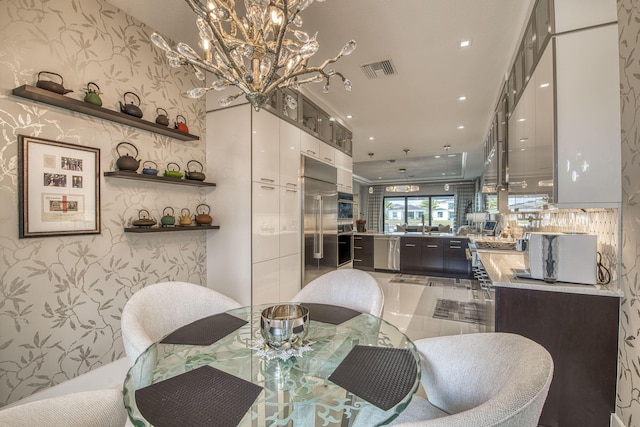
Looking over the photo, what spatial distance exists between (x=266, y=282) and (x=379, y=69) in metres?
2.57

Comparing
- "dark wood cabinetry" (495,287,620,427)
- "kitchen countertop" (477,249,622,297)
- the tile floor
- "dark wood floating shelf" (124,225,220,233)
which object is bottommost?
the tile floor

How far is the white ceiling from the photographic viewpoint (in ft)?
7.44

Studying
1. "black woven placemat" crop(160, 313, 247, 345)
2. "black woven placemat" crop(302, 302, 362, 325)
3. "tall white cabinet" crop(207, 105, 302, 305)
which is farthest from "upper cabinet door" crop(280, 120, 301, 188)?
"black woven placemat" crop(160, 313, 247, 345)

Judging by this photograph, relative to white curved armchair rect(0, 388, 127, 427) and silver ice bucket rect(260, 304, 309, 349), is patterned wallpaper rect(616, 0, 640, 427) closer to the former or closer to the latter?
silver ice bucket rect(260, 304, 309, 349)

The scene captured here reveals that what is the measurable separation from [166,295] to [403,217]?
11.9m

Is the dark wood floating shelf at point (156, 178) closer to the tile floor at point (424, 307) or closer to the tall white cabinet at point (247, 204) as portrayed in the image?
the tall white cabinet at point (247, 204)

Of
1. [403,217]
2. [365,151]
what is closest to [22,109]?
[365,151]

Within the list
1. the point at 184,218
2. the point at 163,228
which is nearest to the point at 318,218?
the point at 184,218

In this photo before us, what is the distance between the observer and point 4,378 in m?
1.72

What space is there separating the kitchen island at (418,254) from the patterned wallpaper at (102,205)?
4.62m

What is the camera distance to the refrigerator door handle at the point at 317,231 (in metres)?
3.86

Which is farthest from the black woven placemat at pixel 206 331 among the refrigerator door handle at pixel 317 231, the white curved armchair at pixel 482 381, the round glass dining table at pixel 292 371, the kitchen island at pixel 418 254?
the kitchen island at pixel 418 254

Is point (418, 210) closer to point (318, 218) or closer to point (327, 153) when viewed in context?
point (327, 153)

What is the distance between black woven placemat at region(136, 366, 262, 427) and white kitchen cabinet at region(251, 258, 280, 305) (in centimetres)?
183
